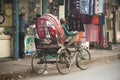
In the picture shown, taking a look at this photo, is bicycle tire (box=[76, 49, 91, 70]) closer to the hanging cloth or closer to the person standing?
the person standing

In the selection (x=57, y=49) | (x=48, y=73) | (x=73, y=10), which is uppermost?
(x=73, y=10)

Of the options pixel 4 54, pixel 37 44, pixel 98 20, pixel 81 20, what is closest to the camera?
pixel 37 44

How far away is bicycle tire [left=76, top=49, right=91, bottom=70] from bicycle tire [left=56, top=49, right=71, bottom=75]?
25.1 inches

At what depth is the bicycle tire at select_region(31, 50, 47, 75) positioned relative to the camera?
12836 mm

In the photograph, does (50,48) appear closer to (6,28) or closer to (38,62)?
(38,62)

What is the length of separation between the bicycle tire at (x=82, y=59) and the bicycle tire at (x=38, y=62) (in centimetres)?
129

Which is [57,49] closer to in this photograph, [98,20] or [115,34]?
[98,20]

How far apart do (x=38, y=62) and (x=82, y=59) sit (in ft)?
5.88

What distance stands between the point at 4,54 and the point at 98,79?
4.74 metres

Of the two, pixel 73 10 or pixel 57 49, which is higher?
pixel 73 10

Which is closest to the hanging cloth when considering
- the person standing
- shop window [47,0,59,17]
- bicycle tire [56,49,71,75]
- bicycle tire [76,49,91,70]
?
shop window [47,0,59,17]

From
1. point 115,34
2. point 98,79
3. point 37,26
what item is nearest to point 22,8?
point 37,26

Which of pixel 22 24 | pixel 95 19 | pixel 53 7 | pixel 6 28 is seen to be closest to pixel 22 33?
pixel 22 24

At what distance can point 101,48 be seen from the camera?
2184cm
